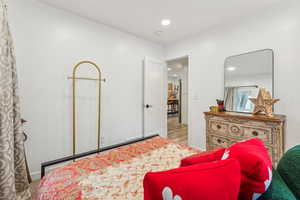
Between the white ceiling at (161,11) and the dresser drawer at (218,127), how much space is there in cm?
182

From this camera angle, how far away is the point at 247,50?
89.0 inches

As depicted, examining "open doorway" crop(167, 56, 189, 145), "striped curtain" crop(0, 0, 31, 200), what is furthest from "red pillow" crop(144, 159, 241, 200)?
"open doorway" crop(167, 56, 189, 145)

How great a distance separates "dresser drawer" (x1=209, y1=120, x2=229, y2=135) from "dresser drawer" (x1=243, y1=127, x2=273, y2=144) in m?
0.26

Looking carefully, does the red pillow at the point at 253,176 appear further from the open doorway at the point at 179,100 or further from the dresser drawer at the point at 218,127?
the open doorway at the point at 179,100

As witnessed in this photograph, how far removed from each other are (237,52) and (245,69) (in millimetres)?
341

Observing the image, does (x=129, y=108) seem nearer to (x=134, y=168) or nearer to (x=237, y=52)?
(x=134, y=168)

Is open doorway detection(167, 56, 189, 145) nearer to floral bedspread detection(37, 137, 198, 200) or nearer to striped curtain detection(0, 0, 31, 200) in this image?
floral bedspread detection(37, 137, 198, 200)

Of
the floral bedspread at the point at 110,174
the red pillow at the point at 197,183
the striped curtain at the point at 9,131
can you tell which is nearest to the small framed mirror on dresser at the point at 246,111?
the floral bedspread at the point at 110,174

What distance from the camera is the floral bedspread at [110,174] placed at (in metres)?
0.85

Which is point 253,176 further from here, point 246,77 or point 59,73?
point 59,73

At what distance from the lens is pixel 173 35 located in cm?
304

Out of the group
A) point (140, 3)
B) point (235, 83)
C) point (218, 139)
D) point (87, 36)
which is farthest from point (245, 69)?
point (87, 36)

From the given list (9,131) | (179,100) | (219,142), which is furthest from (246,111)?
(179,100)

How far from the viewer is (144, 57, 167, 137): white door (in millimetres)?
3184
